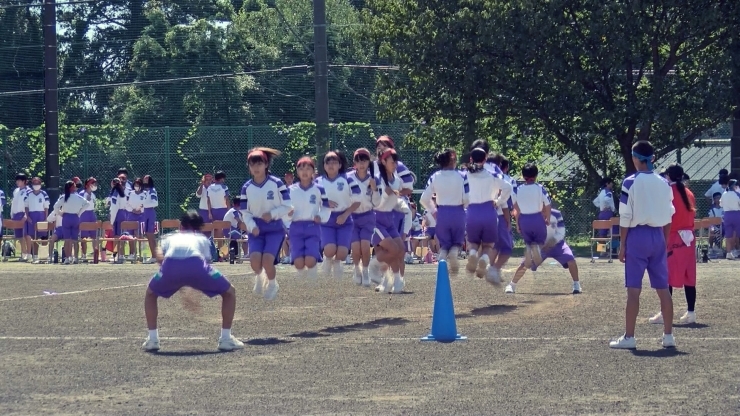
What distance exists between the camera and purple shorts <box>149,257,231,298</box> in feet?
38.0

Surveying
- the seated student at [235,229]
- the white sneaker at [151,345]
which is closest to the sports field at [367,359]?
the white sneaker at [151,345]

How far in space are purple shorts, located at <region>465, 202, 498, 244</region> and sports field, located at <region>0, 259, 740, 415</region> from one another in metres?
0.84

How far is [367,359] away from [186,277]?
1.85 m

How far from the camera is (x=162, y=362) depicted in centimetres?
1105

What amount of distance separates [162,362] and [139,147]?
88.2 feet

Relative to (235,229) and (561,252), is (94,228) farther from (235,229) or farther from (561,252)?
(561,252)

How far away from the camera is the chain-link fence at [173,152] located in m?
36.6

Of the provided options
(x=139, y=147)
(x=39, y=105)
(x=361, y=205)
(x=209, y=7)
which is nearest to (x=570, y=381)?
(x=361, y=205)

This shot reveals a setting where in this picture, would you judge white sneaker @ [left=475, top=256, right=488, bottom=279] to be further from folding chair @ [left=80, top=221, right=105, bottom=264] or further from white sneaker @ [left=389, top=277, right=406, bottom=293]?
folding chair @ [left=80, top=221, right=105, bottom=264]

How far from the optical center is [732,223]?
1115 inches

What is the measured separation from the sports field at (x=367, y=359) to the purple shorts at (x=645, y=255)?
649mm

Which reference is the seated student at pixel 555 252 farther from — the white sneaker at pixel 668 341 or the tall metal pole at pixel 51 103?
the tall metal pole at pixel 51 103

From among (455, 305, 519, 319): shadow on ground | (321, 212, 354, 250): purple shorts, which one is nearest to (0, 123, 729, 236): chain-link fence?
(321, 212, 354, 250): purple shorts

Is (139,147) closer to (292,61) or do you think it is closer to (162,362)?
(292,61)
